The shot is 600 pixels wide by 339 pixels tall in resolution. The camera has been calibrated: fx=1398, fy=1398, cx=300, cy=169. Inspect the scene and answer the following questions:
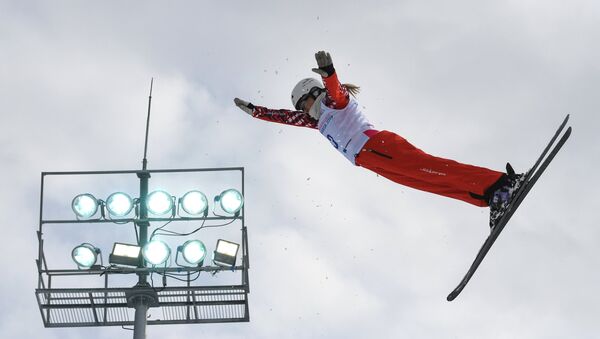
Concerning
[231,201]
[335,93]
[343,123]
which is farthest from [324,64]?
[231,201]

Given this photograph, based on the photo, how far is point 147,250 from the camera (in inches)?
596

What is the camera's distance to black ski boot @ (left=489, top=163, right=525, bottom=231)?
534 inches

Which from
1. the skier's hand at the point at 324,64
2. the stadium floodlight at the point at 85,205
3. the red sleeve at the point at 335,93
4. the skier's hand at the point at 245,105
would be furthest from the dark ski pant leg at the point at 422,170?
the stadium floodlight at the point at 85,205

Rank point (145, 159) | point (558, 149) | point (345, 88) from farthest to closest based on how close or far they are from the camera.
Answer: point (145, 159), point (345, 88), point (558, 149)

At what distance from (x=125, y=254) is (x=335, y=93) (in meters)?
3.00

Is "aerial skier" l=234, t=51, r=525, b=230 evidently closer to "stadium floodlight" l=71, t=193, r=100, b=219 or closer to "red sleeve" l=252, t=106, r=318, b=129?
"red sleeve" l=252, t=106, r=318, b=129

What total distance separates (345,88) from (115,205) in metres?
2.86

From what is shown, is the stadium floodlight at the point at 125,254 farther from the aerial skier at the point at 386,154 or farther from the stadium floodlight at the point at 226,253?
the aerial skier at the point at 386,154

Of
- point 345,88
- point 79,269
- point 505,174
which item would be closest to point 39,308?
point 79,269

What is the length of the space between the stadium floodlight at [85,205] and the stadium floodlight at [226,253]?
1.44 meters

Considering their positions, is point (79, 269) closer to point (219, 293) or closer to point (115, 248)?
point (115, 248)

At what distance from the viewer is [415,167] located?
13828 mm

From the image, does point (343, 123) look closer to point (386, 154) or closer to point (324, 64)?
point (386, 154)

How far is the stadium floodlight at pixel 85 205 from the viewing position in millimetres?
15250
